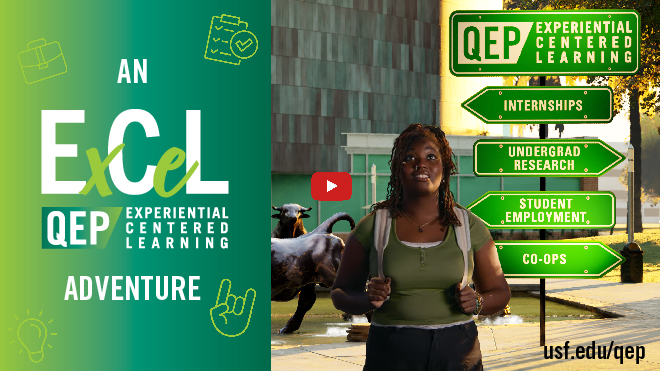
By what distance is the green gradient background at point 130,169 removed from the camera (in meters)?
4.29

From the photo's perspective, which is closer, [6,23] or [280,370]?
[6,23]

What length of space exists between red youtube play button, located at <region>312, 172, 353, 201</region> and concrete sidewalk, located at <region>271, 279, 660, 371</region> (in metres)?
20.1

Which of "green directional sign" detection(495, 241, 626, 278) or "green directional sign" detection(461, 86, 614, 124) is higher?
"green directional sign" detection(461, 86, 614, 124)

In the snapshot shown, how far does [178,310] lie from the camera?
14.2ft

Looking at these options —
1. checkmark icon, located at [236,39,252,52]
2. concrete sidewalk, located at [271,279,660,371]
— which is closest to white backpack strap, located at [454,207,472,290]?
checkmark icon, located at [236,39,252,52]

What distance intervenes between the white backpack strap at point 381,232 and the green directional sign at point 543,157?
5958 mm

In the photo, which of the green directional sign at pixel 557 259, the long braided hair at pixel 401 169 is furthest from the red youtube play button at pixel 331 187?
the long braided hair at pixel 401 169

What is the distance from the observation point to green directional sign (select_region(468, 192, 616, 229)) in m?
9.57

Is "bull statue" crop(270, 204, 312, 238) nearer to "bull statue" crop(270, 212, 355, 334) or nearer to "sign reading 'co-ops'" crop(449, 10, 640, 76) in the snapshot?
"bull statue" crop(270, 212, 355, 334)

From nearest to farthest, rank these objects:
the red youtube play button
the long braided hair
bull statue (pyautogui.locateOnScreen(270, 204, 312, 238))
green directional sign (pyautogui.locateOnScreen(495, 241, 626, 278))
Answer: the long braided hair, green directional sign (pyautogui.locateOnScreen(495, 241, 626, 278)), bull statue (pyautogui.locateOnScreen(270, 204, 312, 238)), the red youtube play button

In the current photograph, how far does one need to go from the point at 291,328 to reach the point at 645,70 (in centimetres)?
1602

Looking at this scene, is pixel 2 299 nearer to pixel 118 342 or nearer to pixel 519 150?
pixel 118 342

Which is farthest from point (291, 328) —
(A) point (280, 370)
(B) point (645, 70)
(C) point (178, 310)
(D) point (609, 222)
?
(B) point (645, 70)

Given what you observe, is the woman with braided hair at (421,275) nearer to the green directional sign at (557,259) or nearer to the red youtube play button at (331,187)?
the green directional sign at (557,259)
